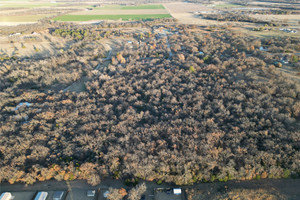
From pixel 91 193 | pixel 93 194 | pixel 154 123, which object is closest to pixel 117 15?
pixel 154 123

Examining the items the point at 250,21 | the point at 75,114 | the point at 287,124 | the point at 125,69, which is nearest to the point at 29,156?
the point at 75,114

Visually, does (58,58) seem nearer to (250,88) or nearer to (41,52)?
(41,52)

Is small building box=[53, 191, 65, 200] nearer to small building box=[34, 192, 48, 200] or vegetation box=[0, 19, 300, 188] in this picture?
small building box=[34, 192, 48, 200]

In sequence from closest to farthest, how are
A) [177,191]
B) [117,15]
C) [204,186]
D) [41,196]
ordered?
[177,191], [41,196], [204,186], [117,15]

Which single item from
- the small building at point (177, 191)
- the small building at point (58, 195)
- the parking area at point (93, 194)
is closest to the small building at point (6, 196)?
the parking area at point (93, 194)

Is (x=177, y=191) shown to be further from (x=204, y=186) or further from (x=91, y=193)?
(x=91, y=193)

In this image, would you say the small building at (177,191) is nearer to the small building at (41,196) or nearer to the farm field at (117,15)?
the small building at (41,196)

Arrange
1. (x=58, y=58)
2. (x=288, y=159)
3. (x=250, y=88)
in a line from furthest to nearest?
(x=58, y=58)
(x=250, y=88)
(x=288, y=159)

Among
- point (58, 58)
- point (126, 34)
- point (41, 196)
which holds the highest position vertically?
point (126, 34)
